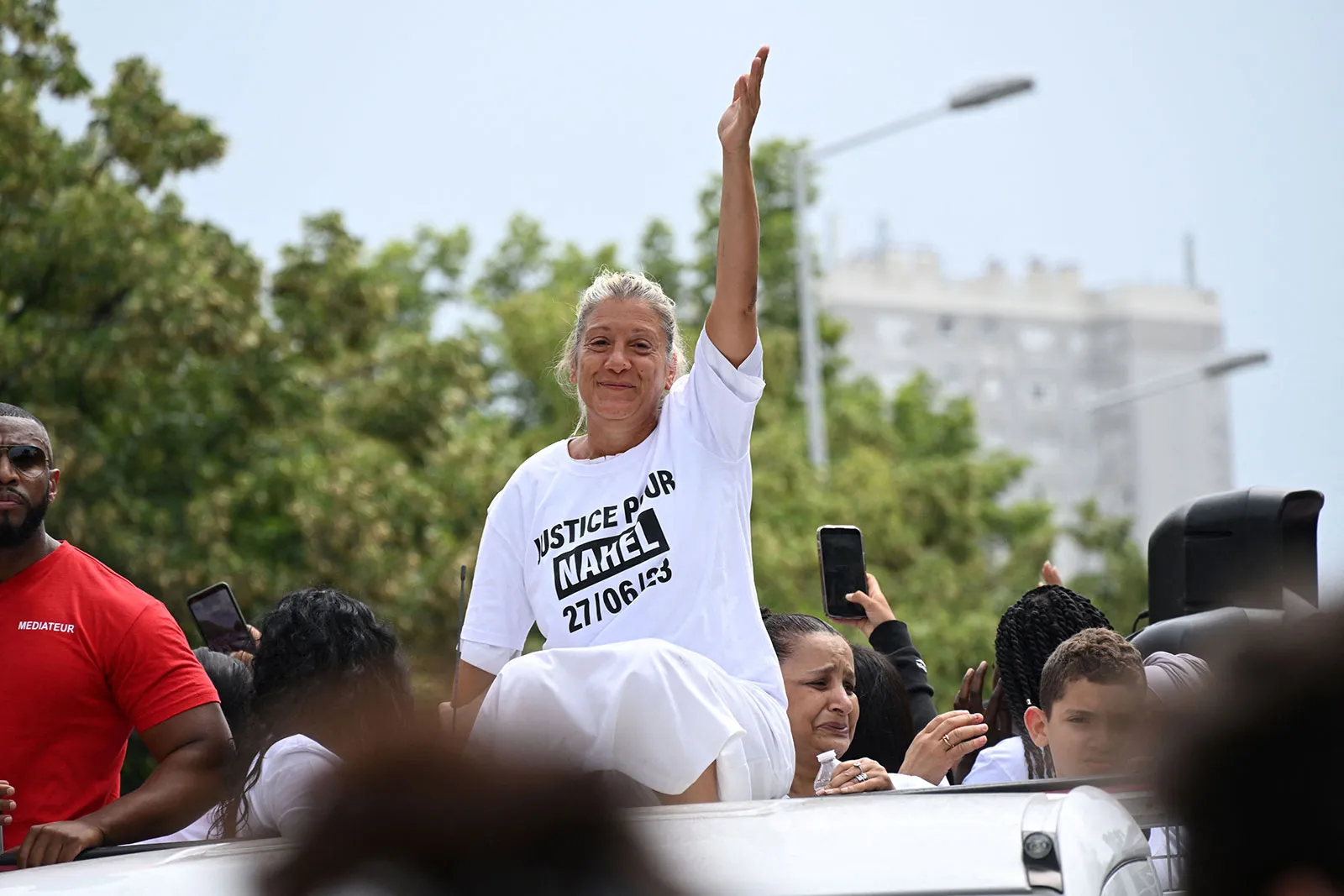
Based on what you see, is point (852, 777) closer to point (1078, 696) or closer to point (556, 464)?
point (1078, 696)

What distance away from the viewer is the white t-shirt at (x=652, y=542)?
3523 mm

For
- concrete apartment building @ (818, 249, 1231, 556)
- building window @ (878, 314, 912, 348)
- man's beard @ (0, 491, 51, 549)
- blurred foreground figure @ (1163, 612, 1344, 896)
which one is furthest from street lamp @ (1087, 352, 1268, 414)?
building window @ (878, 314, 912, 348)

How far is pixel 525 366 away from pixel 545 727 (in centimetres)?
2405

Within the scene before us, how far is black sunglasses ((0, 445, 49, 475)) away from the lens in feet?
13.5

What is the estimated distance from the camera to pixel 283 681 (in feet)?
11.1

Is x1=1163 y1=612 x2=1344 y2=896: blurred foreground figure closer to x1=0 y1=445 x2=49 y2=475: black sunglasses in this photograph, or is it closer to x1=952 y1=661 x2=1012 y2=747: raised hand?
x1=0 y1=445 x2=49 y2=475: black sunglasses

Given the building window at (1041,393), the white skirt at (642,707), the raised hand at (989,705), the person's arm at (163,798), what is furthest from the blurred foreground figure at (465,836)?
the building window at (1041,393)

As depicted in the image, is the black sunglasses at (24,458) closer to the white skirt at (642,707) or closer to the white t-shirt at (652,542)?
the white t-shirt at (652,542)

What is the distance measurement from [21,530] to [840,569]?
2.12 meters

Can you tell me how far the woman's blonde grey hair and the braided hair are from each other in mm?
1087

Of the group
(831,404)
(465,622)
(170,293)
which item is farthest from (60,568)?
(831,404)

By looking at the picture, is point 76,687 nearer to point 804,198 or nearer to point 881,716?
point 881,716

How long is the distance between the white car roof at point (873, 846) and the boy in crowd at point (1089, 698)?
1.60 m

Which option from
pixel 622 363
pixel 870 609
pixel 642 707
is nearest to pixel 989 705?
pixel 870 609
